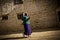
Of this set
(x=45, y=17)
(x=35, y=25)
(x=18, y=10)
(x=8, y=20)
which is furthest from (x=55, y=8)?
(x=8, y=20)

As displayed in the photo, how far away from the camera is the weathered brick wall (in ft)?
40.1

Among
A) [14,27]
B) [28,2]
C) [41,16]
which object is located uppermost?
[28,2]

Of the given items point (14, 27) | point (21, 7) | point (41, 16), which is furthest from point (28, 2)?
point (14, 27)

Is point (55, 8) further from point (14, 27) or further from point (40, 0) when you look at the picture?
point (14, 27)

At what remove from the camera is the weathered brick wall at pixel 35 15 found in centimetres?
1221

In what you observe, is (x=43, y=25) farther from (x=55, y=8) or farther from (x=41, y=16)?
(x=55, y=8)

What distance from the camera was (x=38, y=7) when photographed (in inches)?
486

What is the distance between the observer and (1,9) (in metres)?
12.7

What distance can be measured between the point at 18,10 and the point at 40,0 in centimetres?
194

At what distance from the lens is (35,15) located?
→ 487 inches

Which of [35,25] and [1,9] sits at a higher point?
[1,9]

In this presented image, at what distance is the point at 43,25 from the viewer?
1223cm

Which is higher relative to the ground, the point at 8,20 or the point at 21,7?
the point at 21,7

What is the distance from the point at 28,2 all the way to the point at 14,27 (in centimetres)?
230
